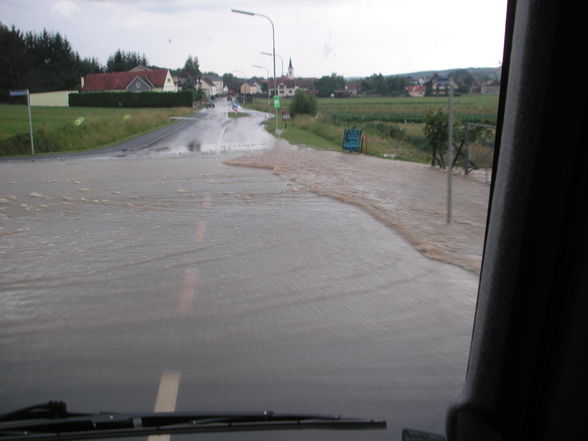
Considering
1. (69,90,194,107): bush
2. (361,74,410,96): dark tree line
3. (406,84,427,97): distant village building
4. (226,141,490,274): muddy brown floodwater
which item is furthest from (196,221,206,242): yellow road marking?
(69,90,194,107): bush

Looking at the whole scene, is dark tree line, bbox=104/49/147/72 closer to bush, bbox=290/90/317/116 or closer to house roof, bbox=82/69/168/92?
house roof, bbox=82/69/168/92

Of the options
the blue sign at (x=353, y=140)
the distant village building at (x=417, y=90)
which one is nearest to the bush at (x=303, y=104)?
the blue sign at (x=353, y=140)

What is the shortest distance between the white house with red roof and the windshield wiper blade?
26.5 feet

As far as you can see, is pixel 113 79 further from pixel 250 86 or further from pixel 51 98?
pixel 250 86

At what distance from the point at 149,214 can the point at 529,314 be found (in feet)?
28.0

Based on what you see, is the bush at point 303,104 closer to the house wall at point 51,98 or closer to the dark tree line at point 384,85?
the house wall at point 51,98

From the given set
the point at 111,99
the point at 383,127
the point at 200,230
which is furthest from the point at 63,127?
the point at 383,127

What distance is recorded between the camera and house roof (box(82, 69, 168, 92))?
10266 mm

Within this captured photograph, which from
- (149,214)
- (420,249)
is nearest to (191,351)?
(420,249)

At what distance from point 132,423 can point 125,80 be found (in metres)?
9.33

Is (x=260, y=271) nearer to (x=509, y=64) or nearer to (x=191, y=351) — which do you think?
(x=191, y=351)

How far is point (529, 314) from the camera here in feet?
6.95

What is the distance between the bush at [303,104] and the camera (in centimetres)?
5309

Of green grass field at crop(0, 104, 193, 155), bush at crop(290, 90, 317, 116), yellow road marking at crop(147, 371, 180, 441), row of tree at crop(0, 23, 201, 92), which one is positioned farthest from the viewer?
bush at crop(290, 90, 317, 116)
